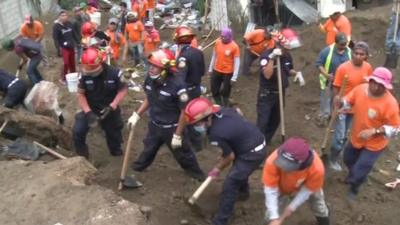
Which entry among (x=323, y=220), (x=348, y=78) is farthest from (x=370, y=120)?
(x=323, y=220)

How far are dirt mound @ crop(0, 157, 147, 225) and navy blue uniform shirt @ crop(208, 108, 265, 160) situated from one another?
1.13 m

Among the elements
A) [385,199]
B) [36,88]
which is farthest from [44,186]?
[385,199]

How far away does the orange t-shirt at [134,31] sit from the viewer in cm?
1247

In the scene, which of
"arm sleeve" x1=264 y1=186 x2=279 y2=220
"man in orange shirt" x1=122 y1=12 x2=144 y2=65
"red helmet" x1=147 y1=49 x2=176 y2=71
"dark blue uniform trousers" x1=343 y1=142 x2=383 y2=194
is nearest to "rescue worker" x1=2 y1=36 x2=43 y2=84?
"man in orange shirt" x1=122 y1=12 x2=144 y2=65

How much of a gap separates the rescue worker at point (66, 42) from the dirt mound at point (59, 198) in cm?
549

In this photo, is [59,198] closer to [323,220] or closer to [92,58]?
[92,58]

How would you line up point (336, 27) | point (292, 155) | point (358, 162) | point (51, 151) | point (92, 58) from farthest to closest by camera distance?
point (336, 27) → point (51, 151) → point (92, 58) → point (358, 162) → point (292, 155)

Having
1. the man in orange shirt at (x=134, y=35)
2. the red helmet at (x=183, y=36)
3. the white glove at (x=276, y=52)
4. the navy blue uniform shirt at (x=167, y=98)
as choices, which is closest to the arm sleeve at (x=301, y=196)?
the navy blue uniform shirt at (x=167, y=98)

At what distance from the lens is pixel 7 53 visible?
14.9 m

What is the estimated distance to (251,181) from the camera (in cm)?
719

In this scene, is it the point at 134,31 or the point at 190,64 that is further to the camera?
the point at 134,31

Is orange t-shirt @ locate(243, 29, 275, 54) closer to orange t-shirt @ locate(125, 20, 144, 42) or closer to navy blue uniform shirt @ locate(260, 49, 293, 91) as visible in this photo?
navy blue uniform shirt @ locate(260, 49, 293, 91)

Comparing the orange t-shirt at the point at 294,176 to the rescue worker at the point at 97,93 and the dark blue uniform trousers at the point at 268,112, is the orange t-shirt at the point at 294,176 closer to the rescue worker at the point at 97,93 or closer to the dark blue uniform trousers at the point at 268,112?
the dark blue uniform trousers at the point at 268,112

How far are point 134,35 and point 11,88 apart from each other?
4.40m
